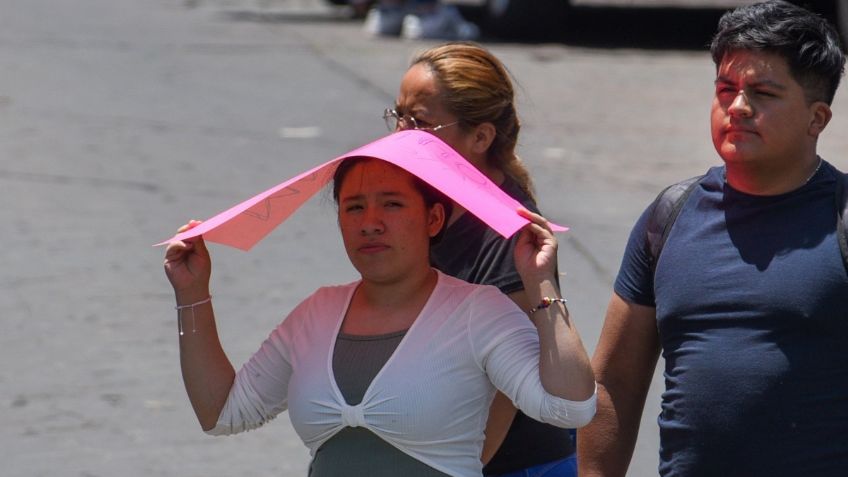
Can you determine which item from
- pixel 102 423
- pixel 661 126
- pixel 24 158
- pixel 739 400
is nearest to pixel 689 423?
pixel 739 400

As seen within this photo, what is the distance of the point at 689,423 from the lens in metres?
2.78

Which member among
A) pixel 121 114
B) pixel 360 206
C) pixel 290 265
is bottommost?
pixel 121 114

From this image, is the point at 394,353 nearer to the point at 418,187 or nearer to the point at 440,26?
the point at 418,187

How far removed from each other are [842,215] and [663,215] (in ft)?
1.16

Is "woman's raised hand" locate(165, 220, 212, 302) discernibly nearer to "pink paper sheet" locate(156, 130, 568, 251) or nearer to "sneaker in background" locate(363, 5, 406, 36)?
"pink paper sheet" locate(156, 130, 568, 251)

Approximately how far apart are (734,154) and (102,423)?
3.31m

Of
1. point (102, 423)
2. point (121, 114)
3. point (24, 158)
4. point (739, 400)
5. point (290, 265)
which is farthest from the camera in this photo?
point (121, 114)

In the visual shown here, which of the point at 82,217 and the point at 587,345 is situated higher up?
the point at 587,345

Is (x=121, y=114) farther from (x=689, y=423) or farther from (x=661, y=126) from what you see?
(x=689, y=423)

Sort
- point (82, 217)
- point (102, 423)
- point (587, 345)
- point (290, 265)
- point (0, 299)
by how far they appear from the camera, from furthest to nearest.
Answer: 1. point (82, 217)
2. point (290, 265)
3. point (0, 299)
4. point (587, 345)
5. point (102, 423)

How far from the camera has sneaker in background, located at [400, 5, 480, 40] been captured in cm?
1480

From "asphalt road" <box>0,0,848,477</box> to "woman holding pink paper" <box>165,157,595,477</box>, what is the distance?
2.01m

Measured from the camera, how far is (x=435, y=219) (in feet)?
9.21

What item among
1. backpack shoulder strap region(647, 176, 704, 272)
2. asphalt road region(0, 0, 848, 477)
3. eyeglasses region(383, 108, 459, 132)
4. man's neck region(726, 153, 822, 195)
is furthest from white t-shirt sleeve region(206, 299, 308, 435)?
asphalt road region(0, 0, 848, 477)
